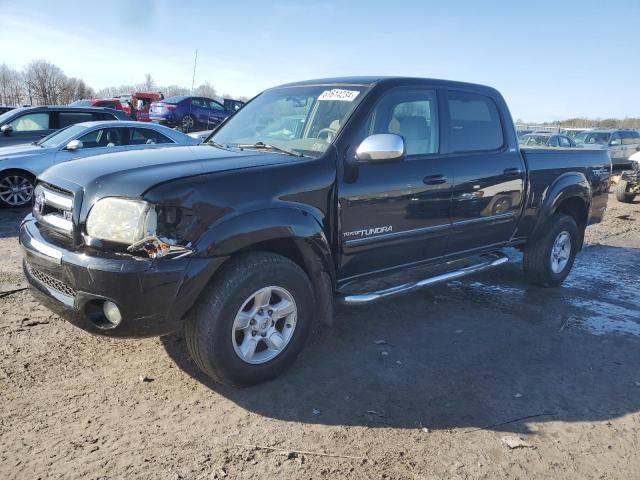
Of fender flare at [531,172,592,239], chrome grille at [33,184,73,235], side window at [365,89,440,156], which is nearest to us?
chrome grille at [33,184,73,235]

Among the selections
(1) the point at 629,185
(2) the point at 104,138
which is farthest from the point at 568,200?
(1) the point at 629,185

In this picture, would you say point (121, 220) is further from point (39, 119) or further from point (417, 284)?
point (39, 119)

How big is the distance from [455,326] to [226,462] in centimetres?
248

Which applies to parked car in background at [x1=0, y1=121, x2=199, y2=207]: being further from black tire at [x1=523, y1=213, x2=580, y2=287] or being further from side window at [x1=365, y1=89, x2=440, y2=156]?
black tire at [x1=523, y1=213, x2=580, y2=287]

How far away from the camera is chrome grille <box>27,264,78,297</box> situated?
9.25 ft

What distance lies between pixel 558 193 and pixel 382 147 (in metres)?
2.79

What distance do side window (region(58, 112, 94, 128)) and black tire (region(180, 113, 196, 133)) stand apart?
11.4m

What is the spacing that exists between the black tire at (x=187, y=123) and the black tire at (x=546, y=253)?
18.1m

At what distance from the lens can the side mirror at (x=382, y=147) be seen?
3301mm

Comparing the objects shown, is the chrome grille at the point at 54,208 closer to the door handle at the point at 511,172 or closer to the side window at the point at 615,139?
the door handle at the point at 511,172

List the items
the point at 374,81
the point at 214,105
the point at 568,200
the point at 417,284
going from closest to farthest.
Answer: the point at 374,81, the point at 417,284, the point at 568,200, the point at 214,105

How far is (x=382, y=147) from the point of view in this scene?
10.8ft

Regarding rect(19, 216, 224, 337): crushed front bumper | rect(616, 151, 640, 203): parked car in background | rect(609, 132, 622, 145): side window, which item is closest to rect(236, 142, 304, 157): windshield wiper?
rect(19, 216, 224, 337): crushed front bumper

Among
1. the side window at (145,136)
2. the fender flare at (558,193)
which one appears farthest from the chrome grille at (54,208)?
the side window at (145,136)
